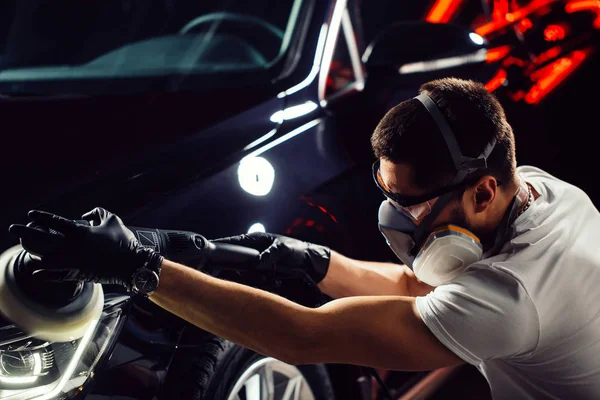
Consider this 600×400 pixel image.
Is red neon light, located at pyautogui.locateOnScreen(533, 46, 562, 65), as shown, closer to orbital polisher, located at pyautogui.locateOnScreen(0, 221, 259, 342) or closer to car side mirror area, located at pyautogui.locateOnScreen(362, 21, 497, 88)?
car side mirror area, located at pyautogui.locateOnScreen(362, 21, 497, 88)

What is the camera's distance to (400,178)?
1.57 meters

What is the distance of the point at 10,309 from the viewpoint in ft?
4.15

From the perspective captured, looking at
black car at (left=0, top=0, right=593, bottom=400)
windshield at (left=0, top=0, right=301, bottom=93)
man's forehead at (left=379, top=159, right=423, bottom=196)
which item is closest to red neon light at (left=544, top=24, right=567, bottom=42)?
black car at (left=0, top=0, right=593, bottom=400)

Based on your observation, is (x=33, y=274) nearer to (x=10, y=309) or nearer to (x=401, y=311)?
(x=10, y=309)

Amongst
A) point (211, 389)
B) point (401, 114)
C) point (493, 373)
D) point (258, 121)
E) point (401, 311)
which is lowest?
point (493, 373)

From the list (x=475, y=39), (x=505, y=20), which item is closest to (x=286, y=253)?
(x=475, y=39)

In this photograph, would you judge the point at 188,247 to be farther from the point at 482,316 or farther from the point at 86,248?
the point at 482,316

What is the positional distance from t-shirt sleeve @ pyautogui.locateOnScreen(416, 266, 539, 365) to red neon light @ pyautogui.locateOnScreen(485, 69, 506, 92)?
1.24m

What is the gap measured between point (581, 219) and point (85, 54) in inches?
58.1

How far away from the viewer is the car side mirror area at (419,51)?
205 cm

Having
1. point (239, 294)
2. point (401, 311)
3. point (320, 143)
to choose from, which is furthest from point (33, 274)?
point (320, 143)

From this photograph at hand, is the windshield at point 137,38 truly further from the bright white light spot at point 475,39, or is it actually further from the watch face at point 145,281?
the watch face at point 145,281

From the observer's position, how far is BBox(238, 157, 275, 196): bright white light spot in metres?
1.73

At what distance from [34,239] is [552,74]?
275cm
